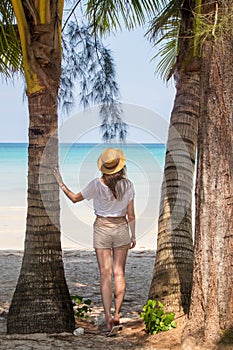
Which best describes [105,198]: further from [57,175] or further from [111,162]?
[57,175]

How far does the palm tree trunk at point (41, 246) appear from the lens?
6.07m

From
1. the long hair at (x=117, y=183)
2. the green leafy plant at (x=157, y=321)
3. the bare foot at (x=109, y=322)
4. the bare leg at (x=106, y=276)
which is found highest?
the long hair at (x=117, y=183)

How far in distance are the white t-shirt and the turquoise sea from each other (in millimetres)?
245

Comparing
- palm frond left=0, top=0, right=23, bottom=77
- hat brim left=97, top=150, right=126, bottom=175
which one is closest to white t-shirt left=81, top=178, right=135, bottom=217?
hat brim left=97, top=150, right=126, bottom=175

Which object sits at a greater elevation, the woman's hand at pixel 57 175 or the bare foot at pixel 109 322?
the woman's hand at pixel 57 175

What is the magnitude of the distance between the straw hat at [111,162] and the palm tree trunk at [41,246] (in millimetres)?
416

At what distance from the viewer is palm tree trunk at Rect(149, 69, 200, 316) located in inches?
247

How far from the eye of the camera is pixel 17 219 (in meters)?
20.8

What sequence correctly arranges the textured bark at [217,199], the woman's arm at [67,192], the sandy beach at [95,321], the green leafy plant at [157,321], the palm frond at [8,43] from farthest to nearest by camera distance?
the palm frond at [8,43] < the woman's arm at [67,192] < the green leafy plant at [157,321] < the sandy beach at [95,321] < the textured bark at [217,199]

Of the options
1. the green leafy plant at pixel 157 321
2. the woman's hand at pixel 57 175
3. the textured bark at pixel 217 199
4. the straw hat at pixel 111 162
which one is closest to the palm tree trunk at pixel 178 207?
the green leafy plant at pixel 157 321

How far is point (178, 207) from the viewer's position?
639cm

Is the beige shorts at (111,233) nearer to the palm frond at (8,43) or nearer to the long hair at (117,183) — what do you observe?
the long hair at (117,183)

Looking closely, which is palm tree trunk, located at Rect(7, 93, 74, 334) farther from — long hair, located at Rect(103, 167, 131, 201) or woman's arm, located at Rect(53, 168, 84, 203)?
long hair, located at Rect(103, 167, 131, 201)

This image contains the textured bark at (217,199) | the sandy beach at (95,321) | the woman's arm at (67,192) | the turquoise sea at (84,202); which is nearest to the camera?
the textured bark at (217,199)
